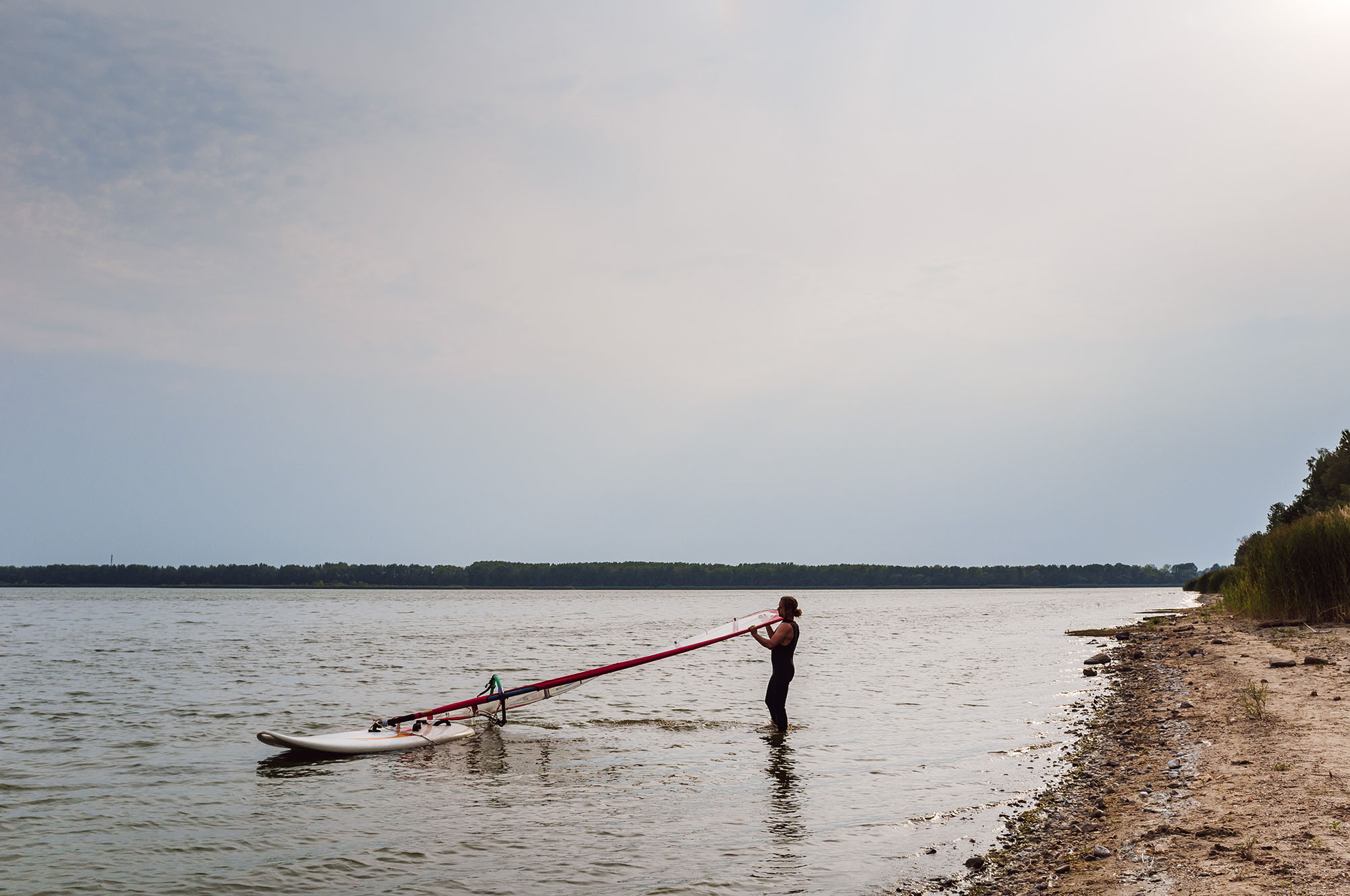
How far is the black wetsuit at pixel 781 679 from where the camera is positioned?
1767 cm

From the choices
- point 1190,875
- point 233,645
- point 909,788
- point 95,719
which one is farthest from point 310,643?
point 1190,875

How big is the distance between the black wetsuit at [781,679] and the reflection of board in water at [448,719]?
78 centimetres

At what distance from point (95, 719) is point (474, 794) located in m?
13.8

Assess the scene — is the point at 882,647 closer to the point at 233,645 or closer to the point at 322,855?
the point at 233,645

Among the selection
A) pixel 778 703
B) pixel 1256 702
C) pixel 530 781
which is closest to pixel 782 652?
pixel 778 703

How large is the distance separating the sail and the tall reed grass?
57.3 ft

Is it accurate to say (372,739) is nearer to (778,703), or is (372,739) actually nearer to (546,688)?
(546,688)

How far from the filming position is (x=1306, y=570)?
27.3 meters

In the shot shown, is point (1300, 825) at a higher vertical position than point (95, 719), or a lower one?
higher

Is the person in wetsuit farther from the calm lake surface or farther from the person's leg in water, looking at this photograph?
the calm lake surface

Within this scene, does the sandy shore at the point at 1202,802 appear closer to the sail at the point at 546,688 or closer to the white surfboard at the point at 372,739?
the sail at the point at 546,688

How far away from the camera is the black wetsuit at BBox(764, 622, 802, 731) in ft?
58.0

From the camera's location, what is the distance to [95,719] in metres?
21.8

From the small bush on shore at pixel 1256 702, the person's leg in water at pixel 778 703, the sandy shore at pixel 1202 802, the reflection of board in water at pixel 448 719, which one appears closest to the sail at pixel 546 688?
the reflection of board in water at pixel 448 719
